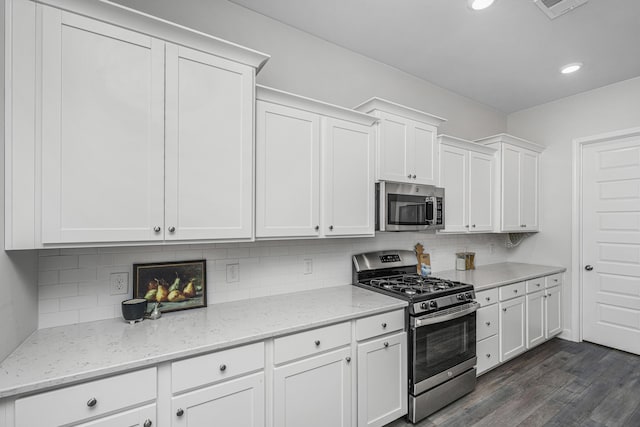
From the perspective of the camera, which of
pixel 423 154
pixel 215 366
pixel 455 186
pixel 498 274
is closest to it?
pixel 215 366

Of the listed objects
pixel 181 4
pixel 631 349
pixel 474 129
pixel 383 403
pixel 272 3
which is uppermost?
pixel 272 3

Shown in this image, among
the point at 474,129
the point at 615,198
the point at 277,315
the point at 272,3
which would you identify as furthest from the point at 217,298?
the point at 615,198

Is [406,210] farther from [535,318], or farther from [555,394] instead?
[535,318]

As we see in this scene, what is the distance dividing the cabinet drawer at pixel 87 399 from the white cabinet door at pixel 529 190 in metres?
4.14

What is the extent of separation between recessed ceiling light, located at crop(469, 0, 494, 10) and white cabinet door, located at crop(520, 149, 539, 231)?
2.26m

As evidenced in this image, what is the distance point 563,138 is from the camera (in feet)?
12.5

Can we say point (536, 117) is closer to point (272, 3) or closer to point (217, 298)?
point (272, 3)

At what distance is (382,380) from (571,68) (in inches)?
139

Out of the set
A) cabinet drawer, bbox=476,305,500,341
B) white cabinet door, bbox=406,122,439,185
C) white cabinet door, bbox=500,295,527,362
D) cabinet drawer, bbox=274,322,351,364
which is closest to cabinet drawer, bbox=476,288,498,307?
cabinet drawer, bbox=476,305,500,341

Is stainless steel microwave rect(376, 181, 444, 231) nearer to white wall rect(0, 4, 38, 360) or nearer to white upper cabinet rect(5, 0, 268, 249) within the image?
white upper cabinet rect(5, 0, 268, 249)

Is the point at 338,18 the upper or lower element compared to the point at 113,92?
upper

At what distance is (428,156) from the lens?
2.75 metres

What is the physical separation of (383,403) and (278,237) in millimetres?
1333

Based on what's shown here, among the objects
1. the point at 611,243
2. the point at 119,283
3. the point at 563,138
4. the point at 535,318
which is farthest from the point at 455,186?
the point at 119,283
